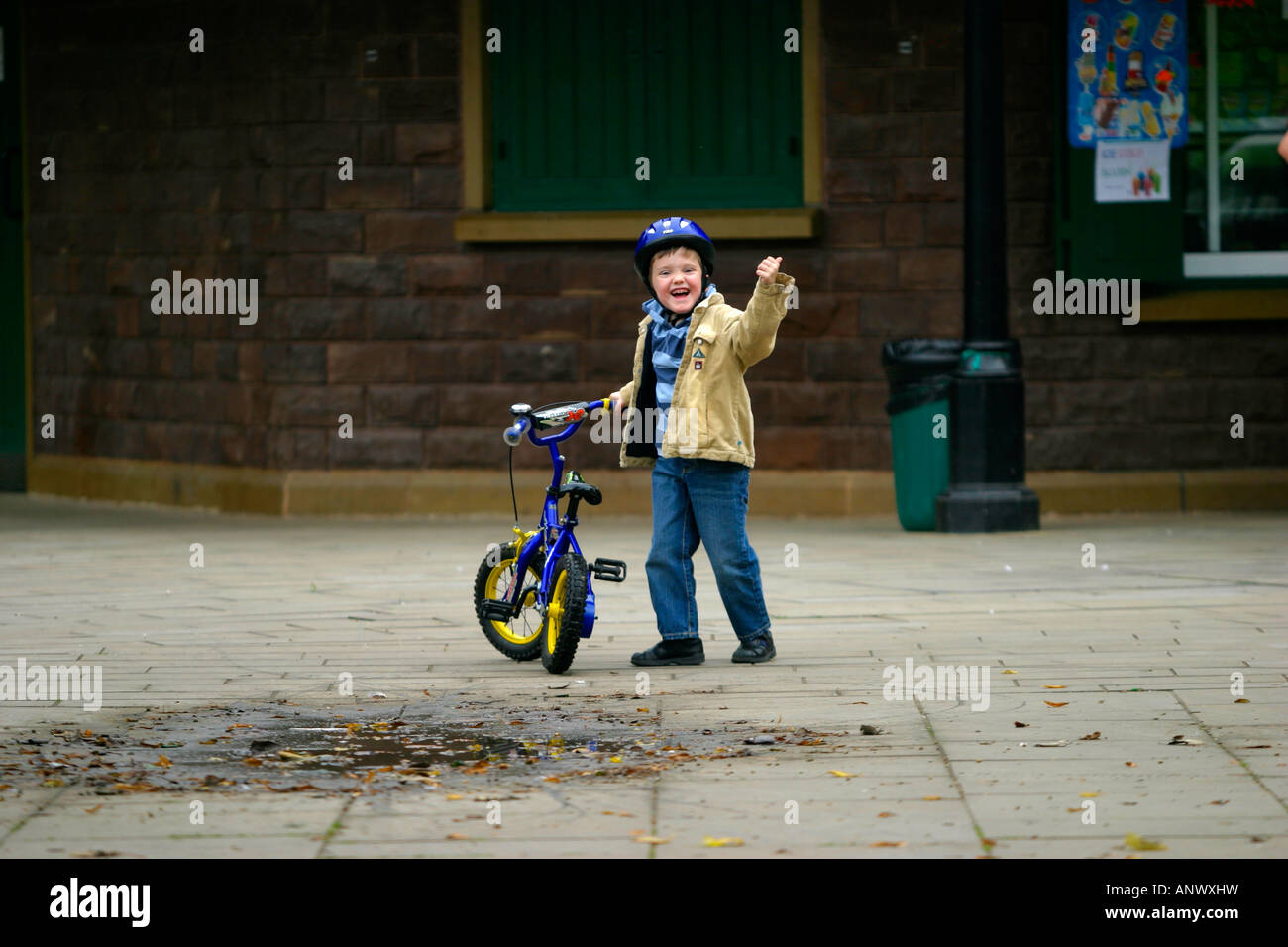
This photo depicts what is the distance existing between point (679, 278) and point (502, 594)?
1411mm

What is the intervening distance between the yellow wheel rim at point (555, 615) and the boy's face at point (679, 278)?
3.63ft

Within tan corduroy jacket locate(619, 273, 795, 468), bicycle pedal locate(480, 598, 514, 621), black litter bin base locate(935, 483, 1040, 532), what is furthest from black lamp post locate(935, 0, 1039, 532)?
bicycle pedal locate(480, 598, 514, 621)

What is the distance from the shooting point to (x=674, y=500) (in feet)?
25.4

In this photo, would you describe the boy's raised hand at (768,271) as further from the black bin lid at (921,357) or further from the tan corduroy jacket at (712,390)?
the black bin lid at (921,357)

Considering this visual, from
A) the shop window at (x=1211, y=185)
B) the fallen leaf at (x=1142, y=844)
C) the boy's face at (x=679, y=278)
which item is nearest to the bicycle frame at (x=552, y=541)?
the boy's face at (x=679, y=278)

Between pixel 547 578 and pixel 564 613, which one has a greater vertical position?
pixel 547 578

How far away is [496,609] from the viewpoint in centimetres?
774

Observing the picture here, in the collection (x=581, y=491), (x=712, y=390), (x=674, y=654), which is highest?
(x=712, y=390)

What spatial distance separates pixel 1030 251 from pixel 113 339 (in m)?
6.56

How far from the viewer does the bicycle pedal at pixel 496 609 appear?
→ 305 inches

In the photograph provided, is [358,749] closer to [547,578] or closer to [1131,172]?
[547,578]

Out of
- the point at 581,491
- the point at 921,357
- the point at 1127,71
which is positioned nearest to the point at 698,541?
the point at 581,491

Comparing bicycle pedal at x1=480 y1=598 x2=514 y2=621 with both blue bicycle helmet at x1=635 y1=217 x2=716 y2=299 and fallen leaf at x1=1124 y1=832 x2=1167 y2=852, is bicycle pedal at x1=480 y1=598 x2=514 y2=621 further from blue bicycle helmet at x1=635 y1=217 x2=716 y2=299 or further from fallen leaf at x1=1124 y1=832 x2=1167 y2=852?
fallen leaf at x1=1124 y1=832 x2=1167 y2=852

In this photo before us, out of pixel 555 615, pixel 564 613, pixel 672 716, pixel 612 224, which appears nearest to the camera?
pixel 672 716
